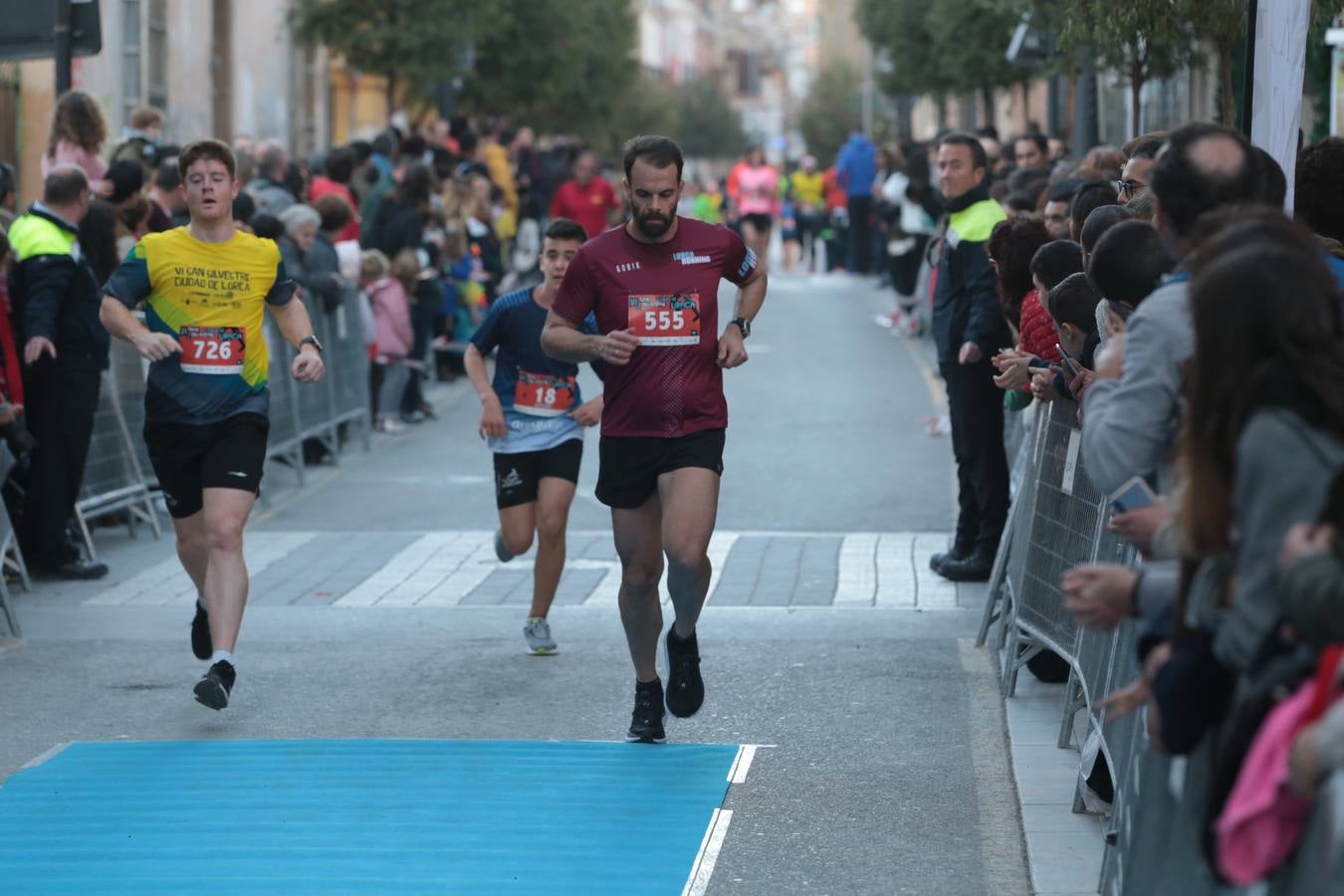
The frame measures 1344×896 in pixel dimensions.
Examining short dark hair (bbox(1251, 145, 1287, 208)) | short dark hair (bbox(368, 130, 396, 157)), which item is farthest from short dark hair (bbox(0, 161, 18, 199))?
short dark hair (bbox(368, 130, 396, 157))

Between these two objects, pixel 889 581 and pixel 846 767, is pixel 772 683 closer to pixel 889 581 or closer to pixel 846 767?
pixel 846 767

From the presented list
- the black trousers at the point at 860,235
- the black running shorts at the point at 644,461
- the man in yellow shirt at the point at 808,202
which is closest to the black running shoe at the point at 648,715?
the black running shorts at the point at 644,461

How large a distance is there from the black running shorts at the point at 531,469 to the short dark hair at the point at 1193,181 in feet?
17.0

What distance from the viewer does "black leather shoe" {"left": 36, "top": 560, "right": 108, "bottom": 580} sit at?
11602 millimetres

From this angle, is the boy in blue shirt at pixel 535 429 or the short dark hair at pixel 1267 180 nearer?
the short dark hair at pixel 1267 180

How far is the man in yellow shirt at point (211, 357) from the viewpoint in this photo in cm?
831

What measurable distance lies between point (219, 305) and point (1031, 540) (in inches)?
120

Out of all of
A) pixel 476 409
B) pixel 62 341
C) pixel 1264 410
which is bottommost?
pixel 476 409

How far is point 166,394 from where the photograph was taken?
8.44 meters

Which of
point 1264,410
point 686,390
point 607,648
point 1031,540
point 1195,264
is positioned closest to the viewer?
point 1264,410

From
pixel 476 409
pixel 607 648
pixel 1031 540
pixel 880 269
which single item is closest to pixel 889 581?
pixel 607 648

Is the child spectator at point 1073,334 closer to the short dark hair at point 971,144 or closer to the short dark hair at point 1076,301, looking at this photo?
the short dark hair at point 1076,301

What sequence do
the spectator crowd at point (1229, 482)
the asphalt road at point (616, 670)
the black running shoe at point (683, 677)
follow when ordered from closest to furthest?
the spectator crowd at point (1229, 482) < the asphalt road at point (616, 670) < the black running shoe at point (683, 677)

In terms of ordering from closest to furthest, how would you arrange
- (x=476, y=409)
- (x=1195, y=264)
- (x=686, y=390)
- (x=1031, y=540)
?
(x=1195, y=264)
(x=686, y=390)
(x=1031, y=540)
(x=476, y=409)
